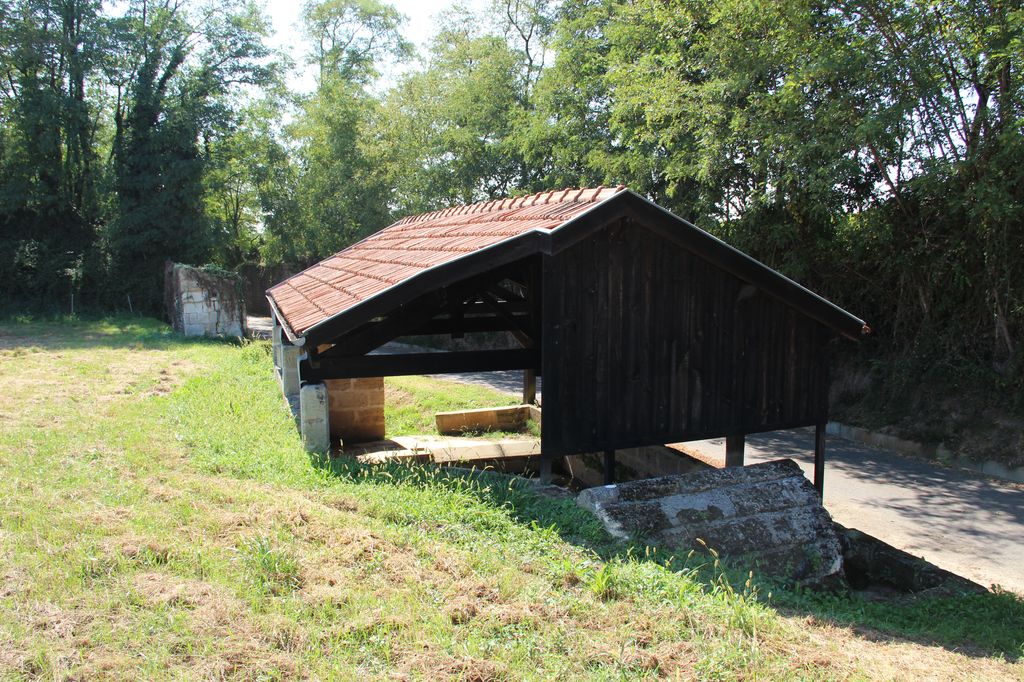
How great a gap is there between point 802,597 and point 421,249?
15.2ft

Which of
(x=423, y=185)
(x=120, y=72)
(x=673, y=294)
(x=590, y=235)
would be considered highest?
(x=120, y=72)

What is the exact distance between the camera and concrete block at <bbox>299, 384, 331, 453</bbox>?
597 cm

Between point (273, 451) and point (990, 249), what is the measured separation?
8.90 metres

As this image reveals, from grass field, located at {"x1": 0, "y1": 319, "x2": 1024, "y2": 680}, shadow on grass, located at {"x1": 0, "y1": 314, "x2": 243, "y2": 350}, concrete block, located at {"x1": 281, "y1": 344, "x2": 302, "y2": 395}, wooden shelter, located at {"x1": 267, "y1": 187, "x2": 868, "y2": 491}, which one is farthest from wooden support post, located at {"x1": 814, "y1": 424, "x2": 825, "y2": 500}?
shadow on grass, located at {"x1": 0, "y1": 314, "x2": 243, "y2": 350}

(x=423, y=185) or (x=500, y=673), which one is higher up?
(x=423, y=185)

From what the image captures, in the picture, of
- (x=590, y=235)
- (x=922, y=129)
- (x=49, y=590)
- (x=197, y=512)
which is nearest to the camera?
(x=49, y=590)

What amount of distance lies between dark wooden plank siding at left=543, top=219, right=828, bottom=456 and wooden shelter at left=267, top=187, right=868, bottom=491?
0.03ft

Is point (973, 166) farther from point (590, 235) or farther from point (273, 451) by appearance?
point (273, 451)

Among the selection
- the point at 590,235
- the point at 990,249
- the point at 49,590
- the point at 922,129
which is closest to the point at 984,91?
the point at 922,129

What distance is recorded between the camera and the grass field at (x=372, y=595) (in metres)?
3.19

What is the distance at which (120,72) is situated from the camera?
2178 centimetres

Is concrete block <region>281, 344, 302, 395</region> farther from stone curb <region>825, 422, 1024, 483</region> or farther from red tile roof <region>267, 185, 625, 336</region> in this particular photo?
stone curb <region>825, 422, 1024, 483</region>

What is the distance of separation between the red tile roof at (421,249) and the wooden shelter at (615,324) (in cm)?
4

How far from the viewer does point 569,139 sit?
54.1 ft
